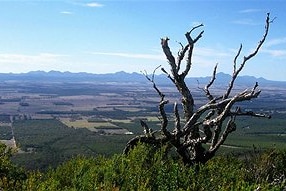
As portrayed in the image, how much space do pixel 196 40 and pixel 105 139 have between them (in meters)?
133

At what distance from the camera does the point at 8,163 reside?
77.4 feet

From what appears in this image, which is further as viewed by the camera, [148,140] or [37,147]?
[37,147]

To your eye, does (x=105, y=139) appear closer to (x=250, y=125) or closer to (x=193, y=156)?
(x=250, y=125)

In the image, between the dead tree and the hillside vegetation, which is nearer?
the hillside vegetation

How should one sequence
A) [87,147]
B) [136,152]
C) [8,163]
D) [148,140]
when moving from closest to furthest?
1. [136,152]
2. [148,140]
3. [8,163]
4. [87,147]

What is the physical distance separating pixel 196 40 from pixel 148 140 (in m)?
5.12

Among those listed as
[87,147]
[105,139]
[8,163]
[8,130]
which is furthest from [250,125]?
[8,163]

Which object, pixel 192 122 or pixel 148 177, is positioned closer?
pixel 148 177

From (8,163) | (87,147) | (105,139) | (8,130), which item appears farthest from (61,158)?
(8,163)

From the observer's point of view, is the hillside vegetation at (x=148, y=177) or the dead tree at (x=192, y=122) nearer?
the hillside vegetation at (x=148, y=177)

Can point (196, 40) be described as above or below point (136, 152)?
above

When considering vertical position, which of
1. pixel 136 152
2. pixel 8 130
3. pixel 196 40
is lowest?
pixel 8 130

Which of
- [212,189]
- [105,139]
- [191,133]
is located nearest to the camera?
[212,189]

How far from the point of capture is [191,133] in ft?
68.5
